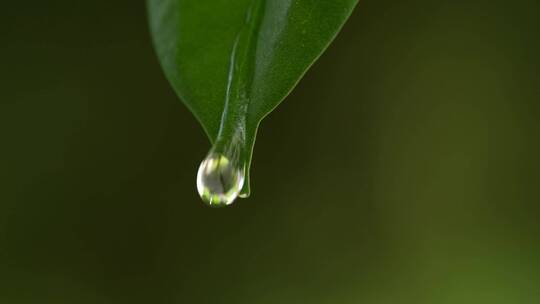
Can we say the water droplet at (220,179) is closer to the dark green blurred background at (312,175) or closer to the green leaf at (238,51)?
the green leaf at (238,51)

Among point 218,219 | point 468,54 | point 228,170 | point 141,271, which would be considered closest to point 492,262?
point 468,54

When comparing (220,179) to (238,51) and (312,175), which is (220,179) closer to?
(238,51)

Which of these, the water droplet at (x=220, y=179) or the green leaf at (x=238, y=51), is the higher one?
the green leaf at (x=238, y=51)

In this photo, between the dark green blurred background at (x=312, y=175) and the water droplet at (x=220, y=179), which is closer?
the water droplet at (x=220, y=179)

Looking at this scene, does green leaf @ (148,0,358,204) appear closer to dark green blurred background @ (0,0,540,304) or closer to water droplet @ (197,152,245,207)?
water droplet @ (197,152,245,207)

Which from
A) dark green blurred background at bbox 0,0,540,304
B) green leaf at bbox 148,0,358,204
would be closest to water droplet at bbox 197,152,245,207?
green leaf at bbox 148,0,358,204

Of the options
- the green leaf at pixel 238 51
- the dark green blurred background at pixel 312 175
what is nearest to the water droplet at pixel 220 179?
the green leaf at pixel 238 51

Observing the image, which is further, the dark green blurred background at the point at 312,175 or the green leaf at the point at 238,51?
the dark green blurred background at the point at 312,175

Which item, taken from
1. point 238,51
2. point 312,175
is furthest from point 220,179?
point 312,175
